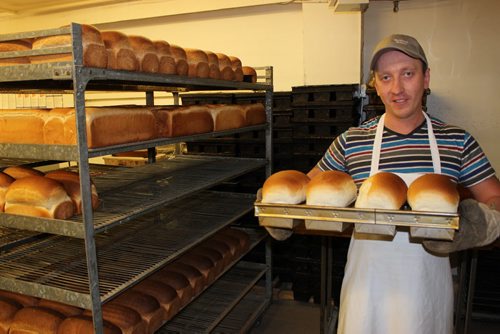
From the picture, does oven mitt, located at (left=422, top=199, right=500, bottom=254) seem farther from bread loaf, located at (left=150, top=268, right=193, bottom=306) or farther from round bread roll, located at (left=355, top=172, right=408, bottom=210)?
bread loaf, located at (left=150, top=268, right=193, bottom=306)

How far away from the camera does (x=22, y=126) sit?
1.76 meters

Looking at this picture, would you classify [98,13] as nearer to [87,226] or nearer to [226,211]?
[226,211]

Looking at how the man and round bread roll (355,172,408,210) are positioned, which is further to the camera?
the man

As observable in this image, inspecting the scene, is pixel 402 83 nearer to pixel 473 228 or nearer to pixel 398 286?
pixel 473 228

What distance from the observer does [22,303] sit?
81.1 inches

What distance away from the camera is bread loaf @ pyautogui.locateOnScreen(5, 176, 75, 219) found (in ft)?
5.45

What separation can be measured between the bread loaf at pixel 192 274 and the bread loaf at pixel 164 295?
17 cm

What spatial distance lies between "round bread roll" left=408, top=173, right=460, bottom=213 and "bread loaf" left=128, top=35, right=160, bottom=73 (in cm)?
148

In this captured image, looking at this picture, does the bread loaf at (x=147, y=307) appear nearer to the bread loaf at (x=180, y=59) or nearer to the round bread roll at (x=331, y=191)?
the round bread roll at (x=331, y=191)

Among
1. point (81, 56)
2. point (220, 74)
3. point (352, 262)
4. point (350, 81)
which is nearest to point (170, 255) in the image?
point (352, 262)

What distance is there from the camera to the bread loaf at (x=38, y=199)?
5.45 ft

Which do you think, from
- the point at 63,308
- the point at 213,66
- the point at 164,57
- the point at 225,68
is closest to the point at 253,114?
the point at 225,68

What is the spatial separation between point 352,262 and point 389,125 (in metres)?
0.62

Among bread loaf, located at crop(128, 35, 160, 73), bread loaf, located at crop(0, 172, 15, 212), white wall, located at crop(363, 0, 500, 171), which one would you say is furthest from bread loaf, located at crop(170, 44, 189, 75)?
white wall, located at crop(363, 0, 500, 171)
